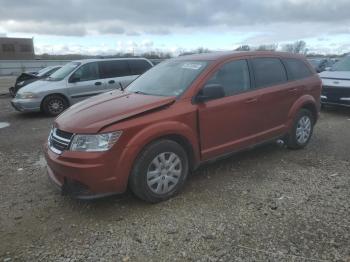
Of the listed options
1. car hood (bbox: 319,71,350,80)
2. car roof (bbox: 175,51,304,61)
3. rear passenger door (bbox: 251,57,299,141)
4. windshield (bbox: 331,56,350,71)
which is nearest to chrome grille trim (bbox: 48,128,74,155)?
car roof (bbox: 175,51,304,61)

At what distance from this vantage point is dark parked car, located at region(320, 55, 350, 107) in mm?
9805

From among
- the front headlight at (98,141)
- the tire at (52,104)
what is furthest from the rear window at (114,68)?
the front headlight at (98,141)

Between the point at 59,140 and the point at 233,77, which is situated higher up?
the point at 233,77

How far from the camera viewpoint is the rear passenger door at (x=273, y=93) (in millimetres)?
5613

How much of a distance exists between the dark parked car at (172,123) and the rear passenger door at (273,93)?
0.02 metres

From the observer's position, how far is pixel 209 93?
15.2 feet

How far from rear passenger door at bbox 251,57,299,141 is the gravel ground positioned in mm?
583

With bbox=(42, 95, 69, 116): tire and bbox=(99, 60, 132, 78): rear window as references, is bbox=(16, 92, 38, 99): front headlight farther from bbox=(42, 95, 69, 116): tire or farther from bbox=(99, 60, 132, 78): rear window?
bbox=(99, 60, 132, 78): rear window

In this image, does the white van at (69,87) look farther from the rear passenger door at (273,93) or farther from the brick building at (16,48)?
the brick building at (16,48)

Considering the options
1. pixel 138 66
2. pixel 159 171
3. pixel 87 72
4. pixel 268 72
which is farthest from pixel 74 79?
pixel 159 171

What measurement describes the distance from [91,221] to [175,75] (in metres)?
2.29

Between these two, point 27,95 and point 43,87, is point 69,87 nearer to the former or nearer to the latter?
point 43,87

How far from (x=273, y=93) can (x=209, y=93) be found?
1.54m

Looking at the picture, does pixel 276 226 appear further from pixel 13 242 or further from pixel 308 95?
Answer: pixel 308 95
